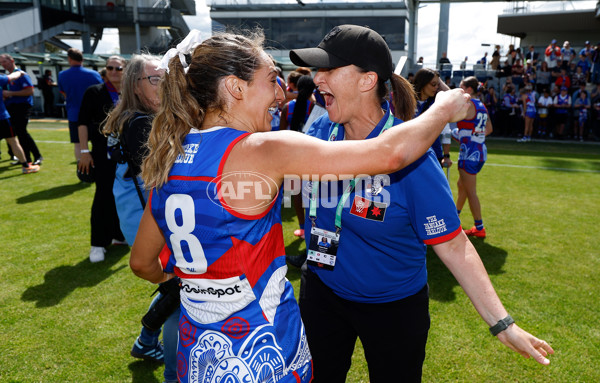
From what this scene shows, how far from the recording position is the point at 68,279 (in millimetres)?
4660

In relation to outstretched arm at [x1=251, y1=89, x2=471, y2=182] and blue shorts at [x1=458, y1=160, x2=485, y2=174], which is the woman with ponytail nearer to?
outstretched arm at [x1=251, y1=89, x2=471, y2=182]

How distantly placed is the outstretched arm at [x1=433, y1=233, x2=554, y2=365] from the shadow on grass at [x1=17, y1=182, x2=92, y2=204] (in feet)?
26.3

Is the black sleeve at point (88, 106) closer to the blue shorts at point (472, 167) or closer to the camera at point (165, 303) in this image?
the camera at point (165, 303)

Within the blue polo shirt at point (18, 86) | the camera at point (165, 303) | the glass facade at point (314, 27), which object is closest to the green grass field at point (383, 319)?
the camera at point (165, 303)

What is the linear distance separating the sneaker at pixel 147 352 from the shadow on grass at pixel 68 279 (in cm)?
151

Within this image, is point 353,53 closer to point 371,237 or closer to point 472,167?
point 371,237

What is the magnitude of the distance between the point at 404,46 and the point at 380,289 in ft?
141

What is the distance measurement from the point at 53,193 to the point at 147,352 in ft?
20.3

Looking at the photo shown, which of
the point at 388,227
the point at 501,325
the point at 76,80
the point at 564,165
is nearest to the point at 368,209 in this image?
the point at 388,227

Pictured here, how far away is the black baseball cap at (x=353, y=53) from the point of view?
186 centimetres

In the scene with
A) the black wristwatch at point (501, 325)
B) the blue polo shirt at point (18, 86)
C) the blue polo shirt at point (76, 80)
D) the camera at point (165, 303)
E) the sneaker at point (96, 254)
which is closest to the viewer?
the black wristwatch at point (501, 325)

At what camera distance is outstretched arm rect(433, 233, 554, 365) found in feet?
5.08

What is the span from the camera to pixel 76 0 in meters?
38.4

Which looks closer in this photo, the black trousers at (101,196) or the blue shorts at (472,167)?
the black trousers at (101,196)
